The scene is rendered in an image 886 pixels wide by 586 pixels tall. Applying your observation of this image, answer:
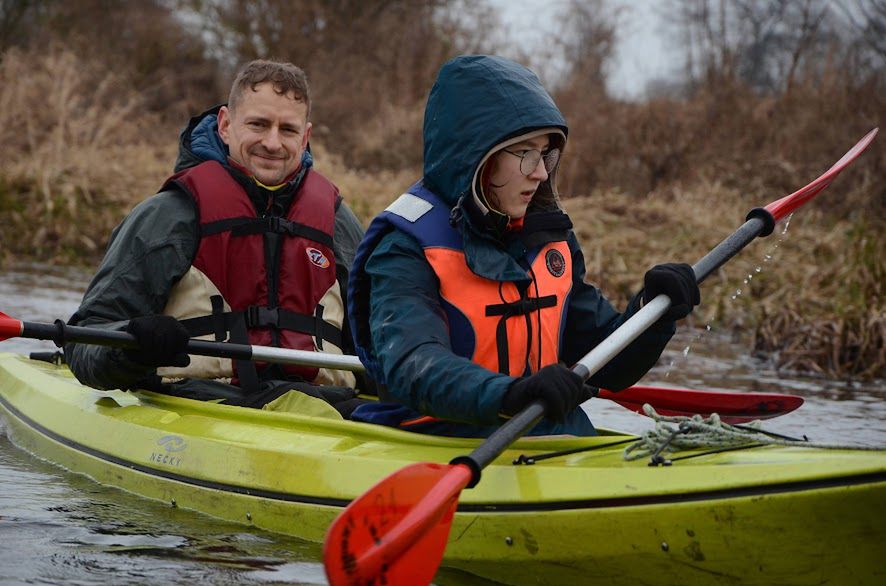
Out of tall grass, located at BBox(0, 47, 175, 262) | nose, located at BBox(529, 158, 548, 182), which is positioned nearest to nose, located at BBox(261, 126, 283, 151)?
nose, located at BBox(529, 158, 548, 182)

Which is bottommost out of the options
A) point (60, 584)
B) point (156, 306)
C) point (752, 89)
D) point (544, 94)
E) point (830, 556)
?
point (60, 584)

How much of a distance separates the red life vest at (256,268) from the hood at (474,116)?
1.22 m

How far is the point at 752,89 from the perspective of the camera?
44.3ft

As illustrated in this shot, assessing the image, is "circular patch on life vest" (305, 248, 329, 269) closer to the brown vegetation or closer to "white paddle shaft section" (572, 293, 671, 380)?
"white paddle shaft section" (572, 293, 671, 380)

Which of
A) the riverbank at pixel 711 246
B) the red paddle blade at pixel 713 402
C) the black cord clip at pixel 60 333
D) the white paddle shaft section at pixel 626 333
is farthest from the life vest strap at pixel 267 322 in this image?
the riverbank at pixel 711 246

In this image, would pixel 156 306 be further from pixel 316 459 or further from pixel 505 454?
pixel 505 454

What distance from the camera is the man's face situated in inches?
171

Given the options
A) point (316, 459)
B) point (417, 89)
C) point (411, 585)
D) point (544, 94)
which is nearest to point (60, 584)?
point (316, 459)

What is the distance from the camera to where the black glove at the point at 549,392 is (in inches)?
113

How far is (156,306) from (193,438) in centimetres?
56

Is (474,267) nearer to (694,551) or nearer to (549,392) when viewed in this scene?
(549,392)

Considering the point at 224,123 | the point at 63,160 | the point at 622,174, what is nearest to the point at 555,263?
the point at 224,123

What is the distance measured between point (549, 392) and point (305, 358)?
145cm

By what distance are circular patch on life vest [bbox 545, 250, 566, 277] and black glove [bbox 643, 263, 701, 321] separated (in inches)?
9.1
